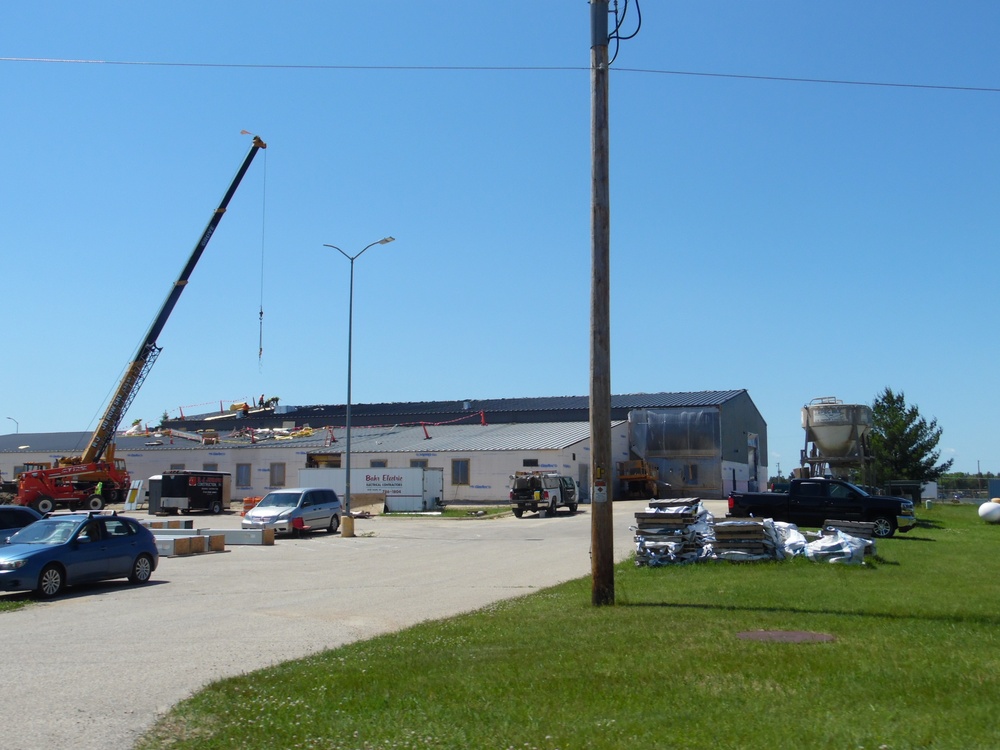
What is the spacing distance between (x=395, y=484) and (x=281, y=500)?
50.1 feet

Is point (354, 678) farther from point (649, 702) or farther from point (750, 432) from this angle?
point (750, 432)

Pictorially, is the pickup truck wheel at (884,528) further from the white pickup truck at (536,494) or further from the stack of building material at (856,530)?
the white pickup truck at (536,494)

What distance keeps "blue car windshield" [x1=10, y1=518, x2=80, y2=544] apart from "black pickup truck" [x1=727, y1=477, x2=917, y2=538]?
1857 cm

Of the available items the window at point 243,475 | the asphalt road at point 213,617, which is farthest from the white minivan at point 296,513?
the window at point 243,475

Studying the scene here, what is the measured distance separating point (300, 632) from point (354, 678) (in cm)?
390

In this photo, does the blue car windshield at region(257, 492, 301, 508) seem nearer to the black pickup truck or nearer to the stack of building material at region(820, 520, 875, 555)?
the black pickup truck

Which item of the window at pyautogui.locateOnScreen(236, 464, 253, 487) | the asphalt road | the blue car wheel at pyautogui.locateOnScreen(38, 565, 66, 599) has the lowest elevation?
the asphalt road

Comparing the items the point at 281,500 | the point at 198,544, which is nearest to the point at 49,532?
the point at 198,544

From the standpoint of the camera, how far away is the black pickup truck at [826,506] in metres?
28.0

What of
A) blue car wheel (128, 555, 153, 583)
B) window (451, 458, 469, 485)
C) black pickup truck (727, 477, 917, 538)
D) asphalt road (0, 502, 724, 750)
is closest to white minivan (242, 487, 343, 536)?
asphalt road (0, 502, 724, 750)

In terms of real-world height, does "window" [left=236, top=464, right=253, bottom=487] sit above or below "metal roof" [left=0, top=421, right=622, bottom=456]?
below

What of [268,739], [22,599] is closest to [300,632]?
[268,739]

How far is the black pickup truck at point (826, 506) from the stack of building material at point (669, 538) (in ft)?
32.1

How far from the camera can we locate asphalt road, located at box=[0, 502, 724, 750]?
7867 millimetres
